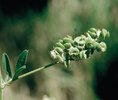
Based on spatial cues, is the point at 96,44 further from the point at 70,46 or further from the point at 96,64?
the point at 96,64

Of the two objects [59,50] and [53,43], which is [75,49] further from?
[53,43]

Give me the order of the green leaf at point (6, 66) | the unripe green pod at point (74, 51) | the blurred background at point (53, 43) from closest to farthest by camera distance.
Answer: the unripe green pod at point (74, 51)
the green leaf at point (6, 66)
the blurred background at point (53, 43)

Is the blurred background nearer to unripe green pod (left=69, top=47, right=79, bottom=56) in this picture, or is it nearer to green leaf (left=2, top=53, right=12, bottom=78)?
green leaf (left=2, top=53, right=12, bottom=78)

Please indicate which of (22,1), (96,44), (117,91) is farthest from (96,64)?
(96,44)

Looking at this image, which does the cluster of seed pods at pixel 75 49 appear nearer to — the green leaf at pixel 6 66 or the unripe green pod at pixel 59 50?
the unripe green pod at pixel 59 50

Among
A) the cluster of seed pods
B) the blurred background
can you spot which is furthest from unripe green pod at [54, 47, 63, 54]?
the blurred background

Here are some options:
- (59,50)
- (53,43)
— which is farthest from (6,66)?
(53,43)

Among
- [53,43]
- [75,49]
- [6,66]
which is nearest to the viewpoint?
[75,49]

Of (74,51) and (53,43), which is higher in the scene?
(74,51)

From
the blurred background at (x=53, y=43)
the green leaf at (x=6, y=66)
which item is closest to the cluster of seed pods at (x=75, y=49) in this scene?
the green leaf at (x=6, y=66)
